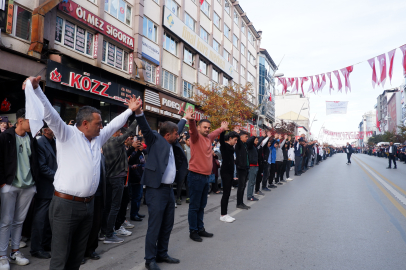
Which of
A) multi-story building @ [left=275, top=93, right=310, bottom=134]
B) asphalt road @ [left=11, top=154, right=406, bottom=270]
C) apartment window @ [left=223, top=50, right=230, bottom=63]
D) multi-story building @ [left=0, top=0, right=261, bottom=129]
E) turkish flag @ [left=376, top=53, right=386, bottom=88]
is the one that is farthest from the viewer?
multi-story building @ [left=275, top=93, right=310, bottom=134]

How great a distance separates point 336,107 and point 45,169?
110 ft

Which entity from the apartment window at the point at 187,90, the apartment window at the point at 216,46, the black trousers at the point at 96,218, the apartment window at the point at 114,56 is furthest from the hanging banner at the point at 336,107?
the black trousers at the point at 96,218

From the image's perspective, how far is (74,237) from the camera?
2.80 m

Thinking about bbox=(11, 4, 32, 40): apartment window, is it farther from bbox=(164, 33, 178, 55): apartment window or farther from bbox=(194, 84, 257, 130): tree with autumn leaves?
bbox=(194, 84, 257, 130): tree with autumn leaves

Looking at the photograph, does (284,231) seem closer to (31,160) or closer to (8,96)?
(31,160)

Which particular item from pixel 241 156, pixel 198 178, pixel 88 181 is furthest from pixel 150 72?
pixel 88 181

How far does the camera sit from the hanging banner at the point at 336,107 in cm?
3291

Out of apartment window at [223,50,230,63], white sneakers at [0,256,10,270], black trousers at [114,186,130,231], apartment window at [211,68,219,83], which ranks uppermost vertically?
apartment window at [223,50,230,63]

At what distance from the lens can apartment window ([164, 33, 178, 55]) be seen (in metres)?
21.8

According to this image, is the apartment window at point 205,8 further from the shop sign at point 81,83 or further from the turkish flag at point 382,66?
the turkish flag at point 382,66

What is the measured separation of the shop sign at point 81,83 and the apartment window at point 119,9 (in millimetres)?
4012

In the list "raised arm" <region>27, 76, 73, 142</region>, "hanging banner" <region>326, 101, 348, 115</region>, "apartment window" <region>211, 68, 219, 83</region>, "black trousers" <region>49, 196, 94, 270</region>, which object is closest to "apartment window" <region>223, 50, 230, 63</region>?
"apartment window" <region>211, 68, 219, 83</region>

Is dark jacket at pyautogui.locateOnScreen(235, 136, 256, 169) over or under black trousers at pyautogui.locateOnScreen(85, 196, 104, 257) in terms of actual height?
over

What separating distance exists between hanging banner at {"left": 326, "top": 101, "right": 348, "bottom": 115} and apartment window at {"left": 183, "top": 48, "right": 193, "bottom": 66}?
56.7 feet
